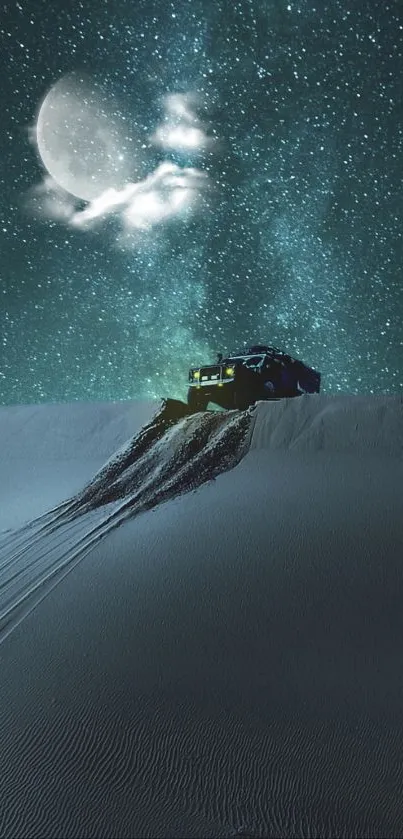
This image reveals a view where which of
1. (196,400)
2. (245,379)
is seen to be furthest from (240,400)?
Result: (196,400)

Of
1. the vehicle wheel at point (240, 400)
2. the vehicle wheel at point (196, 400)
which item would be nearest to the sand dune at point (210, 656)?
the vehicle wheel at point (240, 400)

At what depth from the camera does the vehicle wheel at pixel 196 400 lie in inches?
529

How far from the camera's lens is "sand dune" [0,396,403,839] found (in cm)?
306

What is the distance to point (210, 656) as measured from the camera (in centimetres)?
452

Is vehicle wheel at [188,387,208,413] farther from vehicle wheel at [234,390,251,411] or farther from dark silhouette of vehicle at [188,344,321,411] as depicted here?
vehicle wheel at [234,390,251,411]

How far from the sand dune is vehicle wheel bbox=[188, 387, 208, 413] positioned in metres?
4.25

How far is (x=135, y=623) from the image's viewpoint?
507cm

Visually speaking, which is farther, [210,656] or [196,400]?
[196,400]

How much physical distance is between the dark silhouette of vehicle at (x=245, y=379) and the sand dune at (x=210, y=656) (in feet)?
14.1

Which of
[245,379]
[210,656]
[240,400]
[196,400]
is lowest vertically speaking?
[210,656]

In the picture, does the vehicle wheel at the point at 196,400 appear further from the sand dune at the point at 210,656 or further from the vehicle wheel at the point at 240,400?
the sand dune at the point at 210,656

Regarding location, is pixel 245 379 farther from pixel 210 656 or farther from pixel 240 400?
pixel 210 656

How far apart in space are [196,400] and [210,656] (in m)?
9.31

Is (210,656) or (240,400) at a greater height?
(240,400)
